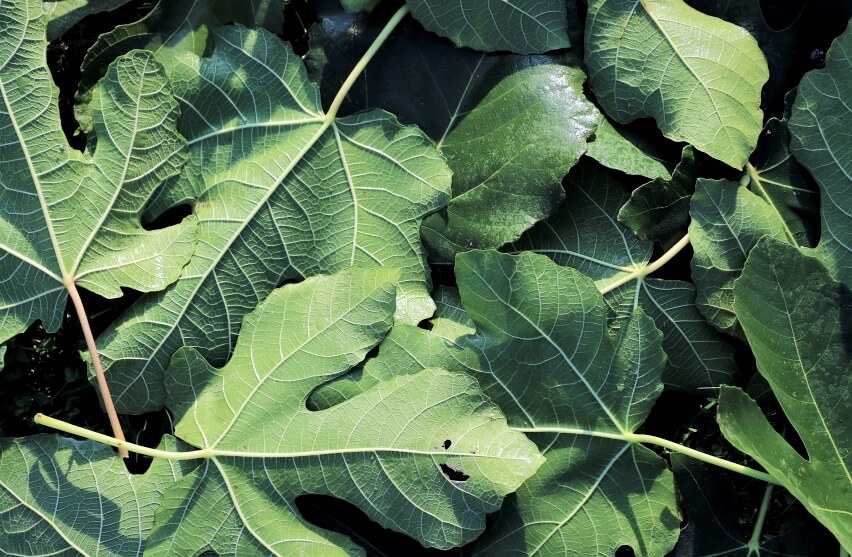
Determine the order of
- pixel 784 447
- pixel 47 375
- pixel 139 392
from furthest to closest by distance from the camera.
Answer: pixel 47 375 → pixel 139 392 → pixel 784 447

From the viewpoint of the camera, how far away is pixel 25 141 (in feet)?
3.79

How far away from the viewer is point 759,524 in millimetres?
1269

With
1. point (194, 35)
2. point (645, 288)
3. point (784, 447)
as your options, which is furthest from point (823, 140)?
point (194, 35)

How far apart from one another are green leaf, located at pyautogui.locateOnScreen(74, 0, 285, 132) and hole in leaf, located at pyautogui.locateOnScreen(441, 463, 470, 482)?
0.74m

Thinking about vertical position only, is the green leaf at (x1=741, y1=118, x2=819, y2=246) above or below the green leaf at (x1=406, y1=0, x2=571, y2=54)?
below

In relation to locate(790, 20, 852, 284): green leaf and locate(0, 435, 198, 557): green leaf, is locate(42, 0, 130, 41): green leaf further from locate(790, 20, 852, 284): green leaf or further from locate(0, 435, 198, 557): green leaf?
locate(790, 20, 852, 284): green leaf

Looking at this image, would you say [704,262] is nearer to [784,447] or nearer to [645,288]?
[645,288]

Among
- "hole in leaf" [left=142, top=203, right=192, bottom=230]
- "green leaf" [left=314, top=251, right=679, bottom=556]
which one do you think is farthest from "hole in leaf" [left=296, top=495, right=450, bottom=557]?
"hole in leaf" [left=142, top=203, right=192, bottom=230]

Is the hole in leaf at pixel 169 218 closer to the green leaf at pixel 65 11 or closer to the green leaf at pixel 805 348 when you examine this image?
the green leaf at pixel 65 11

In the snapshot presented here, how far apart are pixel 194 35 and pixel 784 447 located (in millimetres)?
1083

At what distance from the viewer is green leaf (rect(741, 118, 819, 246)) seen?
127cm

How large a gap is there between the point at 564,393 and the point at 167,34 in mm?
836

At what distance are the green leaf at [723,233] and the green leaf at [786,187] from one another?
0.05m

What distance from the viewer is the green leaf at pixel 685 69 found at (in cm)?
122
